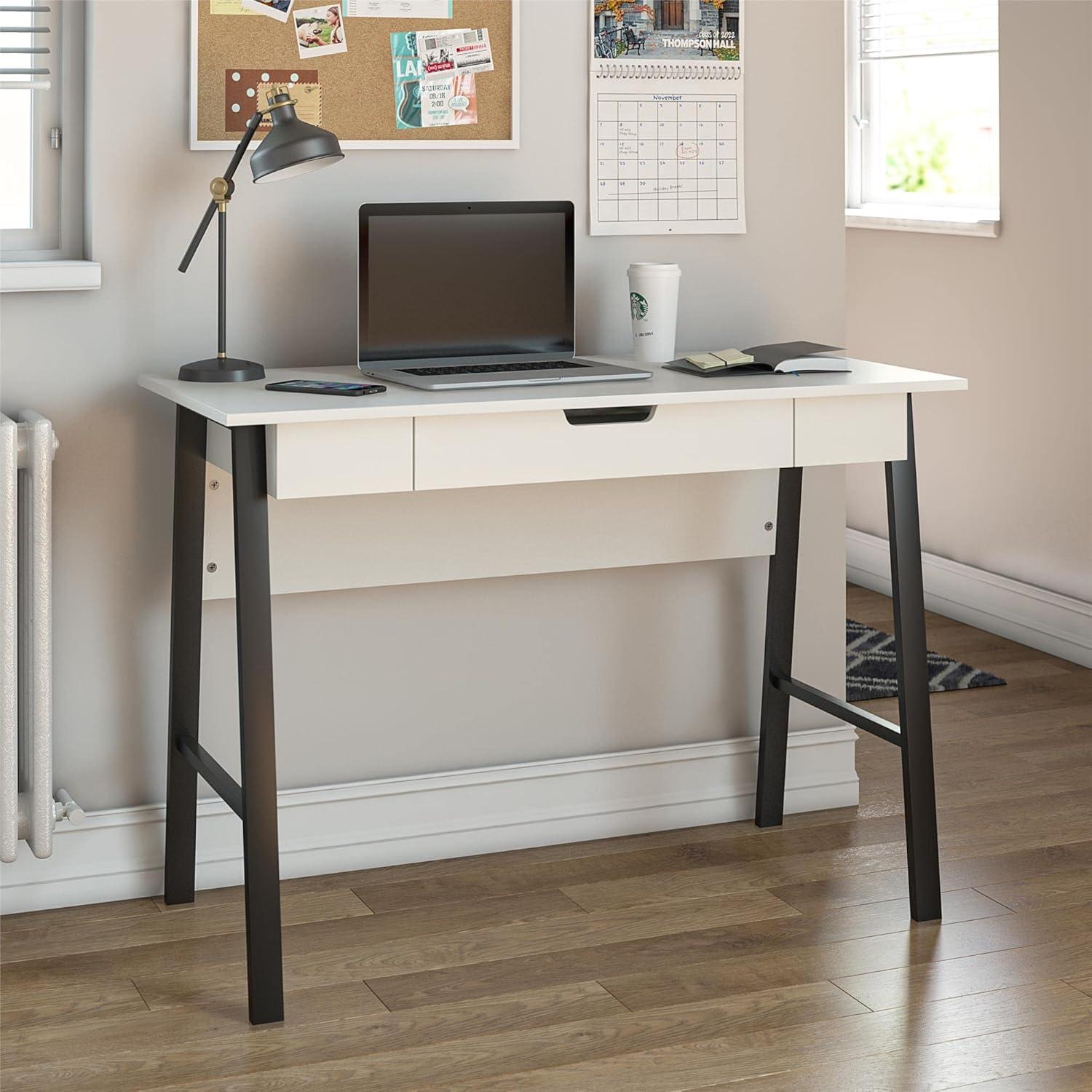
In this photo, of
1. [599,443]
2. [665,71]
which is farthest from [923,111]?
[599,443]

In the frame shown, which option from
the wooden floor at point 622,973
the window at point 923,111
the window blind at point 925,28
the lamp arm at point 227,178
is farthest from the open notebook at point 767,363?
the window blind at point 925,28

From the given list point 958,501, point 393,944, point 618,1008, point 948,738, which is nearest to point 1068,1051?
point 618,1008

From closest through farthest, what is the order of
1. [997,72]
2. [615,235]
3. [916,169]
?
[615,235], [997,72], [916,169]

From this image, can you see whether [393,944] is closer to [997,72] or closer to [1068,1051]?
[1068,1051]

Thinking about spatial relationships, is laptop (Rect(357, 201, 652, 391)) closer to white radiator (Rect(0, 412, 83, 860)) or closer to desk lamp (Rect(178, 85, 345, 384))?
desk lamp (Rect(178, 85, 345, 384))

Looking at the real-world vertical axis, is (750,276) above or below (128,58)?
below

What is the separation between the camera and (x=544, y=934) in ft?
7.68

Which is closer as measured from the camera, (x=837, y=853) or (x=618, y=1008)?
(x=618, y=1008)

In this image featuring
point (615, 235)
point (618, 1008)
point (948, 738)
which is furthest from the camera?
point (948, 738)

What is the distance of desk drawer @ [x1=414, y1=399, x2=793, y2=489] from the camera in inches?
82.5

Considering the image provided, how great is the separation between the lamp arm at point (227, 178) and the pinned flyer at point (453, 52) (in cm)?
31

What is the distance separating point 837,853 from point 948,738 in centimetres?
72

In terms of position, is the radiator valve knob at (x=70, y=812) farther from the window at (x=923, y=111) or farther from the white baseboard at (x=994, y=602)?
the window at (x=923, y=111)

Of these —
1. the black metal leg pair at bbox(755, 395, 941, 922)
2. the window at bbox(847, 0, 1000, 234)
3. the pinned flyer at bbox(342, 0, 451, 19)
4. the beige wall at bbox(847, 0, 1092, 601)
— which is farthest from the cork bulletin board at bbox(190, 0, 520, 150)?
the window at bbox(847, 0, 1000, 234)
